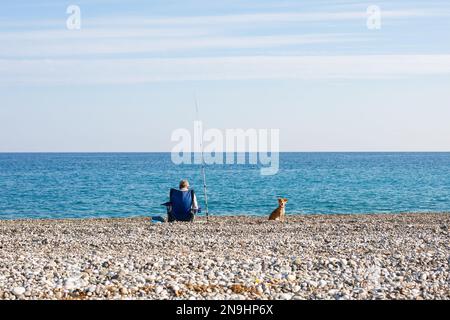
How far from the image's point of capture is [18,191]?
51906 mm

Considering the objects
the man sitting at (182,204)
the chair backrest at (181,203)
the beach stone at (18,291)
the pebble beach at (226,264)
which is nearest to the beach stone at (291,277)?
the pebble beach at (226,264)

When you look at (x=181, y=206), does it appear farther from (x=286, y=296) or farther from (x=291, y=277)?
(x=286, y=296)

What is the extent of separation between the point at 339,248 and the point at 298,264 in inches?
99.3

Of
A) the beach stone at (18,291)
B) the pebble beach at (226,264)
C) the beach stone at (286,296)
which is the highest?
the beach stone at (18,291)

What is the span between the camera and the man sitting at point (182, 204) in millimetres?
18172

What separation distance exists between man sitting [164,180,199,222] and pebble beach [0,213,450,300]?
1.78 meters

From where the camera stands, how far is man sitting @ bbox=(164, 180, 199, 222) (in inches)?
715

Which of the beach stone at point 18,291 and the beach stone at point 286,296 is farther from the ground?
the beach stone at point 18,291

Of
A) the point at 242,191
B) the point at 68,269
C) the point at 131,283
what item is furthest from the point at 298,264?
the point at 242,191

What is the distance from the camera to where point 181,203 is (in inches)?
724

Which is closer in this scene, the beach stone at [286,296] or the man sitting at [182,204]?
the beach stone at [286,296]

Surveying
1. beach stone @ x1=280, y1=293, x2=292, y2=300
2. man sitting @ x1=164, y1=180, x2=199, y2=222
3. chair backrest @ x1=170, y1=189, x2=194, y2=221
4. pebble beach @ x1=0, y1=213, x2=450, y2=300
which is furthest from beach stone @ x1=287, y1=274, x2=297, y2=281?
chair backrest @ x1=170, y1=189, x2=194, y2=221

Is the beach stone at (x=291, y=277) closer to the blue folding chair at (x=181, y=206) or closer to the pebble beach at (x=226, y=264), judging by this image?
the pebble beach at (x=226, y=264)
